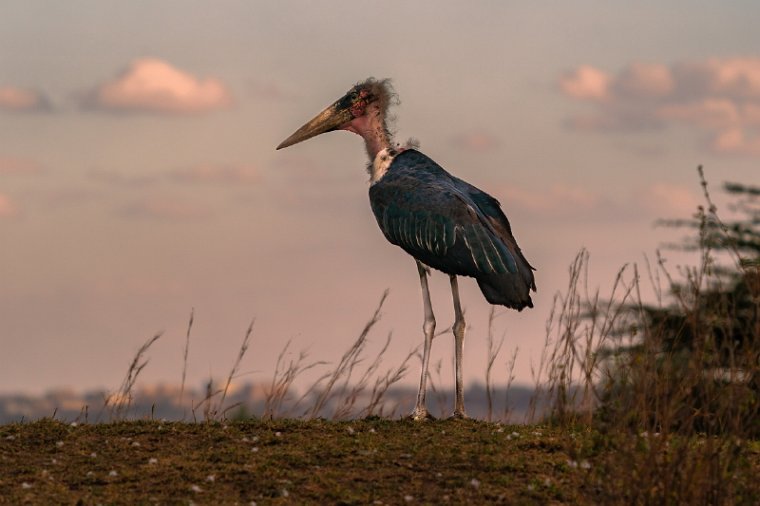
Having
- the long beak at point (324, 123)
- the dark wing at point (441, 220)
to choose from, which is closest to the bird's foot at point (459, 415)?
the dark wing at point (441, 220)

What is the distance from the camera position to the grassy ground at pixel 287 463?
10531 mm

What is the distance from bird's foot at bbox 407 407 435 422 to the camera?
1301cm

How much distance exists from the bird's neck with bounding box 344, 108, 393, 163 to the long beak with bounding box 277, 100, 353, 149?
0.23 meters

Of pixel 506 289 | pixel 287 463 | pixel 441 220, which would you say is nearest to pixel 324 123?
pixel 441 220

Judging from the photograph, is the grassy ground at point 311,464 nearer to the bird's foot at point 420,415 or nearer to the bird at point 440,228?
the bird's foot at point 420,415

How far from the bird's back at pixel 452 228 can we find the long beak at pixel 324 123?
1323 millimetres

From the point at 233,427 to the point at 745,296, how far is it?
1071cm

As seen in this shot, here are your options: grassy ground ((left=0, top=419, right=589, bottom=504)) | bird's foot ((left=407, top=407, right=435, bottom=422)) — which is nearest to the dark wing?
bird's foot ((left=407, top=407, right=435, bottom=422))

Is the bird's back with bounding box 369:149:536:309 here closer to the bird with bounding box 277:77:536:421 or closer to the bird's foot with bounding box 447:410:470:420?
the bird with bounding box 277:77:536:421

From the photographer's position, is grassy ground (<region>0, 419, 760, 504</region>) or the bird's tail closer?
grassy ground (<region>0, 419, 760, 504</region>)

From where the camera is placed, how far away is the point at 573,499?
1050 centimetres

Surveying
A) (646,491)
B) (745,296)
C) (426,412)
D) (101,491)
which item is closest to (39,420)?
(101,491)

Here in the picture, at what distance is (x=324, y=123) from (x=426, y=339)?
330 cm

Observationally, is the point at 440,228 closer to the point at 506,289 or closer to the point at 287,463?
the point at 506,289
